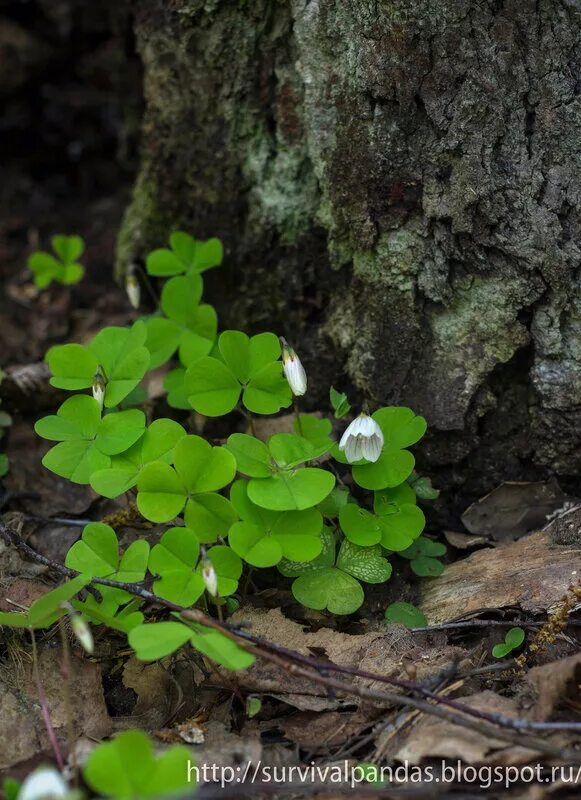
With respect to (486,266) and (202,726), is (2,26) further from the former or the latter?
(202,726)

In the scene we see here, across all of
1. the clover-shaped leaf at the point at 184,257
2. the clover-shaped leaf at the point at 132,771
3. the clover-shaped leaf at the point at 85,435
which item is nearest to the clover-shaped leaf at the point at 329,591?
the clover-shaped leaf at the point at 85,435

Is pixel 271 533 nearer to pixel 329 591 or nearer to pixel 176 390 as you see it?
pixel 329 591

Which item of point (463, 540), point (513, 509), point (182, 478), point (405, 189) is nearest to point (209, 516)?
point (182, 478)

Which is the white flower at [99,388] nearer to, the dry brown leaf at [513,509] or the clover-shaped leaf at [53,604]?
the clover-shaped leaf at [53,604]

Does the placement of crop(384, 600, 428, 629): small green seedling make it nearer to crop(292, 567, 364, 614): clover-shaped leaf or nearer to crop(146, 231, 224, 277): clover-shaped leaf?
crop(292, 567, 364, 614): clover-shaped leaf

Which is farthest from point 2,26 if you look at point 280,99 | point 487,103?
point 487,103

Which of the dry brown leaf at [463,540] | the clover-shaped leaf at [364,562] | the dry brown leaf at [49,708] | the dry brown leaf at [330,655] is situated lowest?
the dry brown leaf at [49,708]

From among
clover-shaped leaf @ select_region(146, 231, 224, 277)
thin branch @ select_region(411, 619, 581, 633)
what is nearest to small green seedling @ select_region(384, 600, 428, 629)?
thin branch @ select_region(411, 619, 581, 633)
